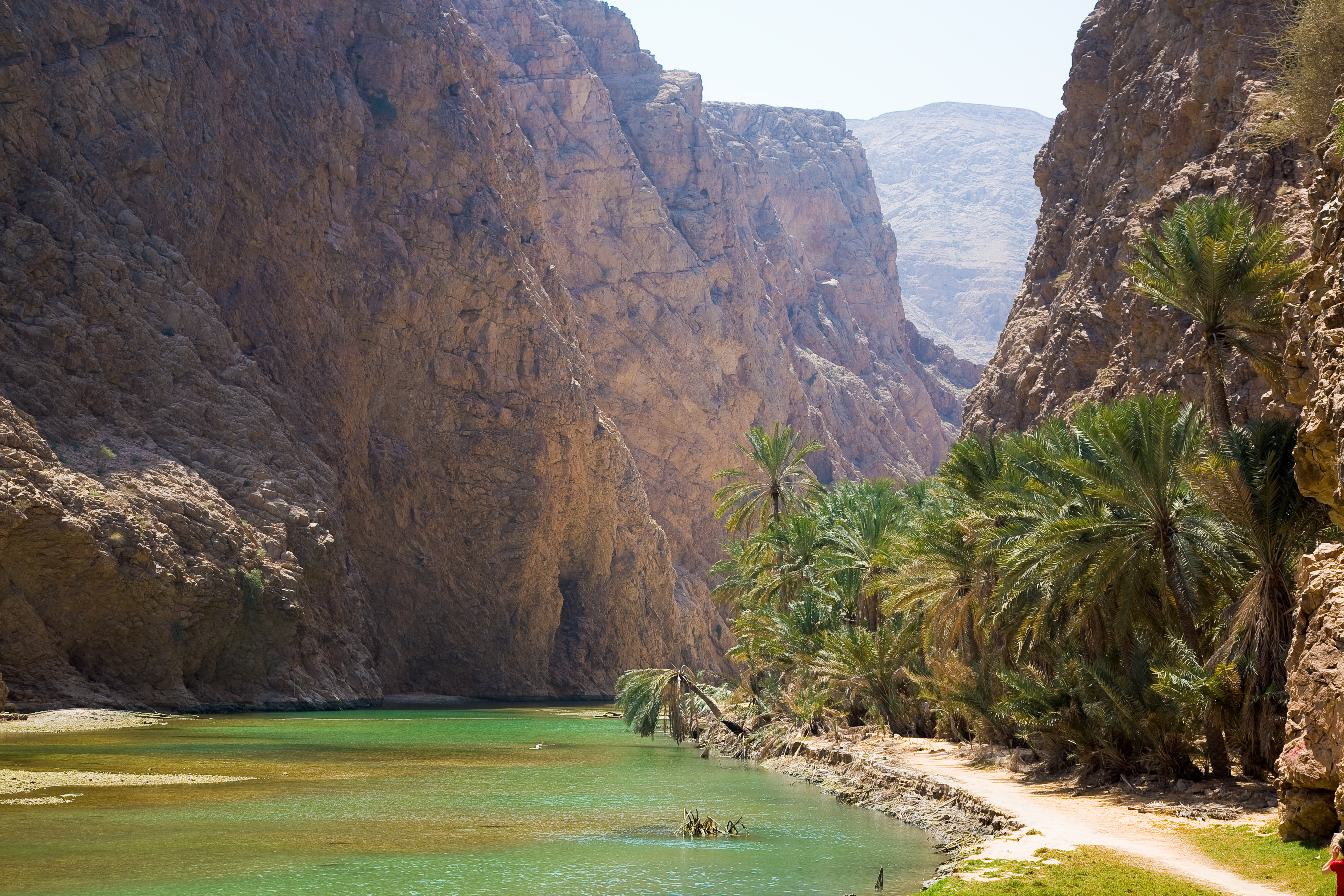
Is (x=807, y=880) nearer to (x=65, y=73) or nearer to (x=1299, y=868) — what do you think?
(x=1299, y=868)

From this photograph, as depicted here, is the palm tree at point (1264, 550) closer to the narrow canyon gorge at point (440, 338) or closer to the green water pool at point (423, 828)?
the narrow canyon gorge at point (440, 338)

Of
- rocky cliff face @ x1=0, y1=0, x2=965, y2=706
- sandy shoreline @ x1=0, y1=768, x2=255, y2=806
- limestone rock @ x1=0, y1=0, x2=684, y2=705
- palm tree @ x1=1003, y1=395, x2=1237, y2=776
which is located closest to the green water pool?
sandy shoreline @ x1=0, y1=768, x2=255, y2=806

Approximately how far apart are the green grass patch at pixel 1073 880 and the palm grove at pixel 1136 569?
4.42 m

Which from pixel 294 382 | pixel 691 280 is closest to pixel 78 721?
pixel 294 382

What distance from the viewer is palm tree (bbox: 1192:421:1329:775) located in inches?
678

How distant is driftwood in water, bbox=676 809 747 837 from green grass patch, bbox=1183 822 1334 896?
7.23 metres

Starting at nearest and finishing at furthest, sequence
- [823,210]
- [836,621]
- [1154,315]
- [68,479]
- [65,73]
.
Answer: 1. [1154,315]
2. [836,621]
3. [68,479]
4. [65,73]
5. [823,210]

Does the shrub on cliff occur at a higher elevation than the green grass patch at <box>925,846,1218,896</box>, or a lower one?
higher

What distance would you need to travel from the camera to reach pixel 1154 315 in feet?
113

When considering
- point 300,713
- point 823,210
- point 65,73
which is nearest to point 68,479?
point 300,713

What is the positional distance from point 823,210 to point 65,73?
97877 mm

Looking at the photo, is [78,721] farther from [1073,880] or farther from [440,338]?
[440,338]

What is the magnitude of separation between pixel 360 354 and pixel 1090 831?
60386 mm

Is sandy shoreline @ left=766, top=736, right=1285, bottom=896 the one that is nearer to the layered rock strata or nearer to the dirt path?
the dirt path
